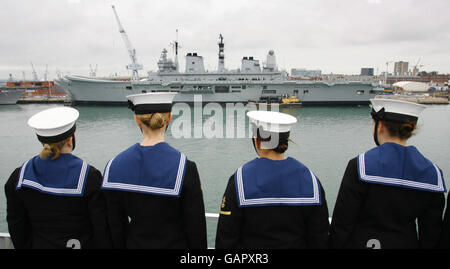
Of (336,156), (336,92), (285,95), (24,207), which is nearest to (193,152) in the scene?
(336,156)

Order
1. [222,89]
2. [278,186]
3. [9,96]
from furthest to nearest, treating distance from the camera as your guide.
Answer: [9,96] < [222,89] < [278,186]

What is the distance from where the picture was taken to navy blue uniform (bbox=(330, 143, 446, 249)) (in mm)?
1561

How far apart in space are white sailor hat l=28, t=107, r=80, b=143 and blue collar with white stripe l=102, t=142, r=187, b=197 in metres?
0.41

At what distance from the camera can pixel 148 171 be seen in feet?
5.06

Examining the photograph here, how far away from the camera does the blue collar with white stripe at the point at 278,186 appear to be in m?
1.49

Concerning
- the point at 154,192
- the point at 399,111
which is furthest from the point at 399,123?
the point at 154,192

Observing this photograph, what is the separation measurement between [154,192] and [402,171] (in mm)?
1455

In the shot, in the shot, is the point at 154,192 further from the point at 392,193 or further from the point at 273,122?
Answer: the point at 392,193

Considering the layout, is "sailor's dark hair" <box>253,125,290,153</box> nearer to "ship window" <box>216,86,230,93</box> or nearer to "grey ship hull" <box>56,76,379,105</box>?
"grey ship hull" <box>56,76,379,105</box>

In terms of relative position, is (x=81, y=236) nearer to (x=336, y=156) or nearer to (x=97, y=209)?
(x=97, y=209)

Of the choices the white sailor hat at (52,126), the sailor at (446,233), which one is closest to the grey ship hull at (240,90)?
the white sailor hat at (52,126)

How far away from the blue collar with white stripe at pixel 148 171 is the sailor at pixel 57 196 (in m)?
0.25

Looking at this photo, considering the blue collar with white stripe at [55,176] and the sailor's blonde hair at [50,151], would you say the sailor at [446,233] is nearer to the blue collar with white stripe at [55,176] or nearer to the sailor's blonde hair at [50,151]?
the blue collar with white stripe at [55,176]
